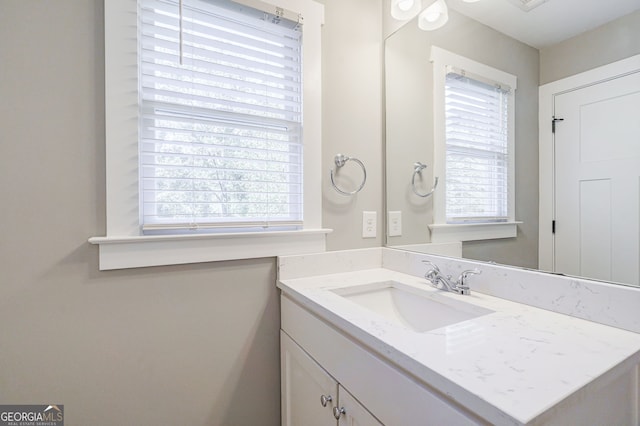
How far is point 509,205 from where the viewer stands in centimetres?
102

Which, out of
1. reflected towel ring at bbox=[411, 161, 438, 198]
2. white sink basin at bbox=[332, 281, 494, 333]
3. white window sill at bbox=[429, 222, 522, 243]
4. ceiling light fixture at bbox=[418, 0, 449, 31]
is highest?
ceiling light fixture at bbox=[418, 0, 449, 31]

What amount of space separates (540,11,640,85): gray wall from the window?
0.12 meters

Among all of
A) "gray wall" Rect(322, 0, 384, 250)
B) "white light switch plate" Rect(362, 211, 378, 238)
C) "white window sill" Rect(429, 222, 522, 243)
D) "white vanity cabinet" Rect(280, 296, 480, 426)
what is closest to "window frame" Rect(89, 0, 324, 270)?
"white vanity cabinet" Rect(280, 296, 480, 426)

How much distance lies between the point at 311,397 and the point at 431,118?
1204 mm

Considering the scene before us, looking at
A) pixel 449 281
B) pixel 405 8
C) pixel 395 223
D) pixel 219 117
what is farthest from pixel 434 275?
pixel 405 8

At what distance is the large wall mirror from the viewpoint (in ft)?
2.59

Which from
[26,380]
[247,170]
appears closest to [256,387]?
[26,380]

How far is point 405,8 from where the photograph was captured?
1.35 m

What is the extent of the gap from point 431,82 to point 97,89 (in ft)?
4.18

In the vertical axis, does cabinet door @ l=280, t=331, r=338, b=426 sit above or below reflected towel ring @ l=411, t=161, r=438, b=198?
below

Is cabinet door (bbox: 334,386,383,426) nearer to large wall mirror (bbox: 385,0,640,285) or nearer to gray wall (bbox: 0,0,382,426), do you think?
gray wall (bbox: 0,0,382,426)

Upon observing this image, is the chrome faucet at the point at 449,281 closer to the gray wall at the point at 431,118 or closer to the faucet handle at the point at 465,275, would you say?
the faucet handle at the point at 465,275

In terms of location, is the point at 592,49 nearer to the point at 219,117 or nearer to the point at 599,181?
the point at 599,181

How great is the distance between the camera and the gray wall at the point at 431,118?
935mm
